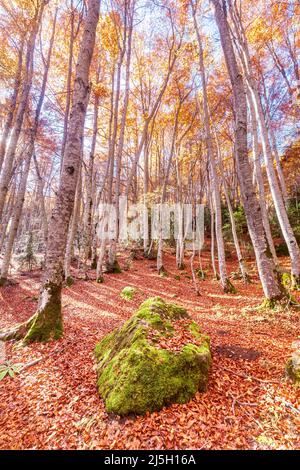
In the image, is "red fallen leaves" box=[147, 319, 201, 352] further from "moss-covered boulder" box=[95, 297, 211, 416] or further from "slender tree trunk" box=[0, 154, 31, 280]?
"slender tree trunk" box=[0, 154, 31, 280]

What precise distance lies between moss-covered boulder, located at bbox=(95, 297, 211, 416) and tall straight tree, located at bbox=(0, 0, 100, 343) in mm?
1529

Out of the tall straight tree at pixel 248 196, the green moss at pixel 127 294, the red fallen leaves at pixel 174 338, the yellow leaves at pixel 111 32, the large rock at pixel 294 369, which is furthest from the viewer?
the yellow leaves at pixel 111 32

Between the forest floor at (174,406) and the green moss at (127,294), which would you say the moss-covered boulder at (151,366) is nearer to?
the forest floor at (174,406)

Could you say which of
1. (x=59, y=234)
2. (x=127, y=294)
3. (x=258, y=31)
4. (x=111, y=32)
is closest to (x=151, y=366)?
(x=59, y=234)

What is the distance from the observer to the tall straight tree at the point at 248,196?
5520 mm

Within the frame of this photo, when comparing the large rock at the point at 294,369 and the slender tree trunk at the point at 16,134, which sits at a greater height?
the slender tree trunk at the point at 16,134

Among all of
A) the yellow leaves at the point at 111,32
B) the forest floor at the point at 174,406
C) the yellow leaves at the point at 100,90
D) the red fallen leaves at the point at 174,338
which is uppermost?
the yellow leaves at the point at 111,32

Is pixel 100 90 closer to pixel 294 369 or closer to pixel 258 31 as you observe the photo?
pixel 258 31

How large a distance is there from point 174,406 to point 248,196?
5188 mm

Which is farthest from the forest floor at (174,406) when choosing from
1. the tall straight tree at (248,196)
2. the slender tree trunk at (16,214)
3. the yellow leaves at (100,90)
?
the yellow leaves at (100,90)

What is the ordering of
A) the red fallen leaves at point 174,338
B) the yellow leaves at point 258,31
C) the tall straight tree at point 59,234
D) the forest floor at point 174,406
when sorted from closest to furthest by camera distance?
the forest floor at point 174,406
the red fallen leaves at point 174,338
the tall straight tree at point 59,234
the yellow leaves at point 258,31

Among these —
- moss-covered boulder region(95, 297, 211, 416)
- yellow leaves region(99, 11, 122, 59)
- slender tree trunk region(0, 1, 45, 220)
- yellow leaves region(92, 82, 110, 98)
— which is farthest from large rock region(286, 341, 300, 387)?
yellow leaves region(99, 11, 122, 59)
